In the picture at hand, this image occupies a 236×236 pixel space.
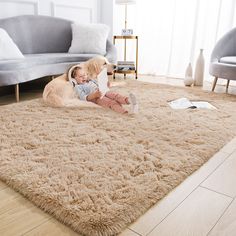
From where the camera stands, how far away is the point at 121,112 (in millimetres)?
2264

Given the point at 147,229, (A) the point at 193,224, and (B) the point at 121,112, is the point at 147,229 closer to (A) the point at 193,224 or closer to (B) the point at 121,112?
(A) the point at 193,224

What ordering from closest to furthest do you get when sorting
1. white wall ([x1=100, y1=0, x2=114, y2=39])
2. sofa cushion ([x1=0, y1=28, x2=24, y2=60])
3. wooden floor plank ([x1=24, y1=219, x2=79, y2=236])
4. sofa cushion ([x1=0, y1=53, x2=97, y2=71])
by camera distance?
wooden floor plank ([x1=24, y1=219, x2=79, y2=236]) < sofa cushion ([x1=0, y1=53, x2=97, y2=71]) < sofa cushion ([x1=0, y1=28, x2=24, y2=60]) < white wall ([x1=100, y1=0, x2=114, y2=39])

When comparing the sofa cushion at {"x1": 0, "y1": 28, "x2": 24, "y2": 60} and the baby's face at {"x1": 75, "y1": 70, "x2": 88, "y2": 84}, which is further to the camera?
the sofa cushion at {"x1": 0, "y1": 28, "x2": 24, "y2": 60}

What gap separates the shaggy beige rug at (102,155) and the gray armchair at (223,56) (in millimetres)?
630

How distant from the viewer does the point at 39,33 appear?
337 centimetres

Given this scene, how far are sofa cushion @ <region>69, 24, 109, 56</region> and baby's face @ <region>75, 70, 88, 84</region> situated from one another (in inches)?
44.0

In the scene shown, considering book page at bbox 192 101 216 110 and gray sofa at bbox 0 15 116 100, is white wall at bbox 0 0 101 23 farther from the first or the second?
book page at bbox 192 101 216 110

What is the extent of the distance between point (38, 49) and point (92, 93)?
142 cm

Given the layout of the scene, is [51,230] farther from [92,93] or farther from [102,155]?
[92,93]

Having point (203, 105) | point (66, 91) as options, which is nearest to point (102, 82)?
point (66, 91)

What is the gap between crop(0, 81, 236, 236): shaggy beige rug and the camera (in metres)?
1.08

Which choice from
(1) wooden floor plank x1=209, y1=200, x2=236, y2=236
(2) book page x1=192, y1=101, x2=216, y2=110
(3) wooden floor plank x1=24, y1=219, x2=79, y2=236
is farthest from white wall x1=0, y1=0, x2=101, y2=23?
(1) wooden floor plank x1=209, y1=200, x2=236, y2=236

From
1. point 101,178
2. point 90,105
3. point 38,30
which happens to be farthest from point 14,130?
point 38,30

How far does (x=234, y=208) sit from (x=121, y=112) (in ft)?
4.23
